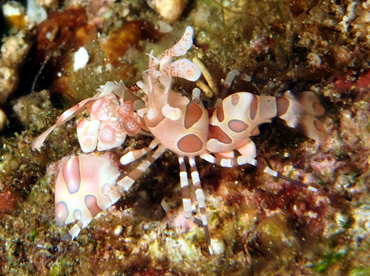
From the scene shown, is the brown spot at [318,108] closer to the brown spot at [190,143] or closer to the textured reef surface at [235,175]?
the textured reef surface at [235,175]

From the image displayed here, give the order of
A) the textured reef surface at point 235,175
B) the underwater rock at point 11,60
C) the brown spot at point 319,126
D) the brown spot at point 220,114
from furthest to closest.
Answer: the underwater rock at point 11,60, the brown spot at point 220,114, the brown spot at point 319,126, the textured reef surface at point 235,175

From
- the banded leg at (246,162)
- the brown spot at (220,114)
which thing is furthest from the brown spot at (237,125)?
the banded leg at (246,162)

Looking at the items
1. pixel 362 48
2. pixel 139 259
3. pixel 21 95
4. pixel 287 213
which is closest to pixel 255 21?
pixel 362 48

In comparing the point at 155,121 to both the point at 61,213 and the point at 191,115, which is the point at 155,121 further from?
the point at 61,213

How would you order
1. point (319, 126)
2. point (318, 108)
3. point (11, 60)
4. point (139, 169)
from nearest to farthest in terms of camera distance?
point (319, 126), point (318, 108), point (139, 169), point (11, 60)

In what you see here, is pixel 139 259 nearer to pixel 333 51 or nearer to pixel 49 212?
pixel 49 212

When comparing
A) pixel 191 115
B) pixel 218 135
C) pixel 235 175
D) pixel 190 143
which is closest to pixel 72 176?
pixel 190 143
